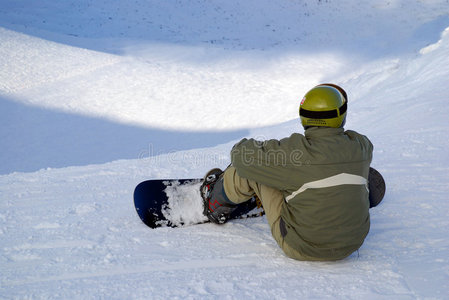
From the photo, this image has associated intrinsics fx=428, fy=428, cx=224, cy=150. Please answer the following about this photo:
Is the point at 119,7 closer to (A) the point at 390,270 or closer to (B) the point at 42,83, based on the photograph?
(B) the point at 42,83

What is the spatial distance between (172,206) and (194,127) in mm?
5849

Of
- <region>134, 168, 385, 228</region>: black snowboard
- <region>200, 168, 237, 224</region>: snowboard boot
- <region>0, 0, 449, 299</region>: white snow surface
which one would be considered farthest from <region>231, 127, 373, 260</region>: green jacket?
<region>134, 168, 385, 228</region>: black snowboard

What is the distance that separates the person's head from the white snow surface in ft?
2.49

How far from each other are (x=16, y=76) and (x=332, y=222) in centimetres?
984

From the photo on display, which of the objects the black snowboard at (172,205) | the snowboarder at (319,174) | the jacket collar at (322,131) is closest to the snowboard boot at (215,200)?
the black snowboard at (172,205)

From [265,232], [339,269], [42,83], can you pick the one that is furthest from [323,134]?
[42,83]

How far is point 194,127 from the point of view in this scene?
28.2ft

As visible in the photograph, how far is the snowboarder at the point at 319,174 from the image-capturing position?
1.98 m

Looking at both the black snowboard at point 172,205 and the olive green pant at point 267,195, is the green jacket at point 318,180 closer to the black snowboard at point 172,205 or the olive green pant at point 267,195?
the olive green pant at point 267,195

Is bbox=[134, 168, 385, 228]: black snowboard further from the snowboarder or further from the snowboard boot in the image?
the snowboarder

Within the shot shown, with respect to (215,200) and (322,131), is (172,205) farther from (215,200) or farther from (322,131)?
(322,131)

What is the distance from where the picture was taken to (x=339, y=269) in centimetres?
219

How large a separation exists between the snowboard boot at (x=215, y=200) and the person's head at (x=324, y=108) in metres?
0.72

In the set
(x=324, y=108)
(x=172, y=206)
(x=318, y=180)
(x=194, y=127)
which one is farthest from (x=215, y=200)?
(x=194, y=127)
